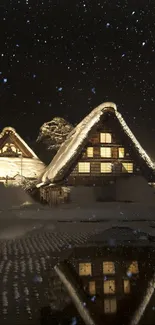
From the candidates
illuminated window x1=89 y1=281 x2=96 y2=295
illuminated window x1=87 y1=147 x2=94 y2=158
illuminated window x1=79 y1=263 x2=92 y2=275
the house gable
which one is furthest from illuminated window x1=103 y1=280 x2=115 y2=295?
illuminated window x1=87 y1=147 x2=94 y2=158

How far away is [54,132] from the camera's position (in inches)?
1645

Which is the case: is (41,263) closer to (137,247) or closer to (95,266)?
(95,266)

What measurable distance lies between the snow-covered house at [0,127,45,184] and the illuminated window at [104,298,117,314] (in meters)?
26.7

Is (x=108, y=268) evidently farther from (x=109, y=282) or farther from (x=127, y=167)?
(x=127, y=167)

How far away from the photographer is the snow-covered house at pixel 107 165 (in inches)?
1016

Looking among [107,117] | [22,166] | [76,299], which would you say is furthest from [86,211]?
[76,299]

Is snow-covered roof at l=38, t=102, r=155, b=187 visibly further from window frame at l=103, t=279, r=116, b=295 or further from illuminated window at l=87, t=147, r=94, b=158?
window frame at l=103, t=279, r=116, b=295

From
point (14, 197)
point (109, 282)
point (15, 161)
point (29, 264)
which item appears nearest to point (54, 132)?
point (15, 161)

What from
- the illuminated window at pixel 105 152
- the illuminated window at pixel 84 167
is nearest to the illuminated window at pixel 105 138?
the illuminated window at pixel 105 152

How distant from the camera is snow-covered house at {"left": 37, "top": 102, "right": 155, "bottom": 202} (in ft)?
84.6

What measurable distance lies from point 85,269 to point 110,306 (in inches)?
101

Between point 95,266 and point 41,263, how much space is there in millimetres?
1203

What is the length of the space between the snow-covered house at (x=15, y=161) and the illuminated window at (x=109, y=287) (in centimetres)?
2559

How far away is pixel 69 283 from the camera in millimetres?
6125
